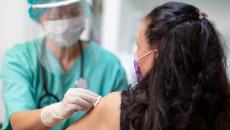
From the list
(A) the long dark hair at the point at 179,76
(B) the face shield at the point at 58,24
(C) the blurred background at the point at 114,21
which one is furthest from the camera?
(C) the blurred background at the point at 114,21

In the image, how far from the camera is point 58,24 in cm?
A: 190

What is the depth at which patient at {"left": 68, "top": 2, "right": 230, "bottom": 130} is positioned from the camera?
45.3 inches

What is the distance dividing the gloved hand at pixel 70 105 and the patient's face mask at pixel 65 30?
1.59 feet

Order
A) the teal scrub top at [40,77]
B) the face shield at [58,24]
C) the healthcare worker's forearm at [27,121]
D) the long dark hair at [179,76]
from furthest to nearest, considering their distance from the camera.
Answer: the face shield at [58,24]
the teal scrub top at [40,77]
the healthcare worker's forearm at [27,121]
the long dark hair at [179,76]

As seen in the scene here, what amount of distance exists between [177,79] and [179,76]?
11 millimetres

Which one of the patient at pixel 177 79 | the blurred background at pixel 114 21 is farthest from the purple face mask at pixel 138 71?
the blurred background at pixel 114 21

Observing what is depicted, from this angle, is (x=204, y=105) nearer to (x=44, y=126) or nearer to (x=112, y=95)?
(x=112, y=95)

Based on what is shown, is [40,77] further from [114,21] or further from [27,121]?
[114,21]

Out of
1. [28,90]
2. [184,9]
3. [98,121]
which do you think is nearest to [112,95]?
[98,121]

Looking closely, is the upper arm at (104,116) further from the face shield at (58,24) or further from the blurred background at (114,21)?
the blurred background at (114,21)

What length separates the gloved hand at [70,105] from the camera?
1397 mm

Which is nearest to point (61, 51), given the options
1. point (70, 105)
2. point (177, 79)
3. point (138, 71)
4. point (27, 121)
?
point (27, 121)

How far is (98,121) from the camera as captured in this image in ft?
4.27

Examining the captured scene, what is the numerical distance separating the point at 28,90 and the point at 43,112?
257 millimetres
